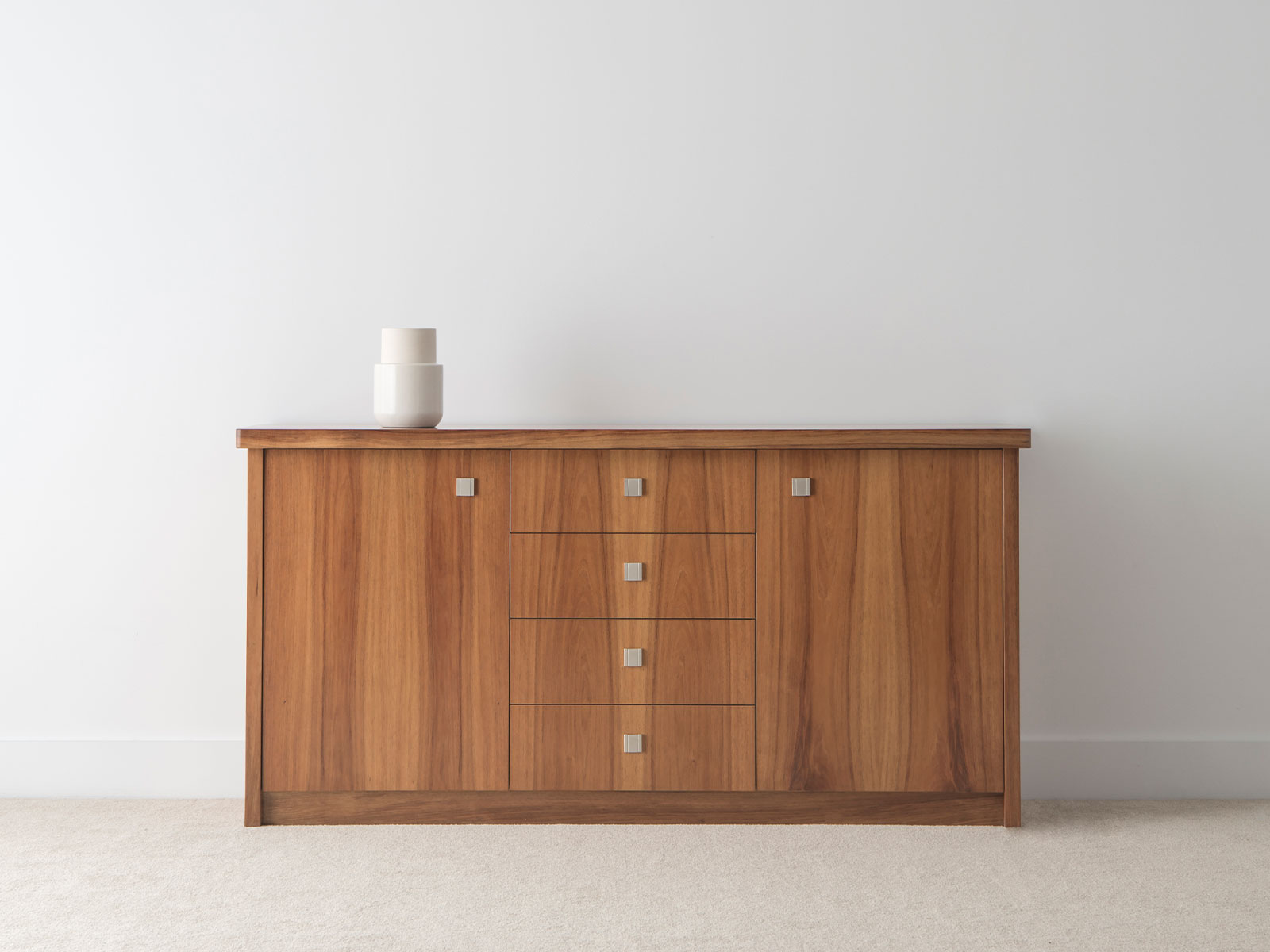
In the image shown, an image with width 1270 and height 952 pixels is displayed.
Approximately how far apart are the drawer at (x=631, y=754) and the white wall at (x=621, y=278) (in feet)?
2.56

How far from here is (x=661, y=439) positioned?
2166mm

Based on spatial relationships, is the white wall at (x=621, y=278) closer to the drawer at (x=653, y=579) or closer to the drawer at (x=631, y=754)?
the drawer at (x=653, y=579)

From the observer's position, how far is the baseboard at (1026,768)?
252 centimetres

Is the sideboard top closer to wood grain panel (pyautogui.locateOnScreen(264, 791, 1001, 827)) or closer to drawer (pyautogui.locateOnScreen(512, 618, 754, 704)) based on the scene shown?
drawer (pyautogui.locateOnScreen(512, 618, 754, 704))

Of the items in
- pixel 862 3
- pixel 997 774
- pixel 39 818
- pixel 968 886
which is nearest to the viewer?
pixel 968 886

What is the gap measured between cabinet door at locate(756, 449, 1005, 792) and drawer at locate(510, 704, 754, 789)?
0.08 metres

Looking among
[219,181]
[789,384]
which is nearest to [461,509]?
[789,384]

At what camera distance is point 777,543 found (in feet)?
7.23

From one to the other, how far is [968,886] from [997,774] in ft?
1.13

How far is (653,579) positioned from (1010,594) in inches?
30.7

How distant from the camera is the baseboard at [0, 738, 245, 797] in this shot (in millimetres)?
2541

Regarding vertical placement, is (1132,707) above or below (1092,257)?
below

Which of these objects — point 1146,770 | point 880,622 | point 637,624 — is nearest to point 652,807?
point 637,624

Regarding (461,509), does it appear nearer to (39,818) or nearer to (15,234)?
(39,818)
